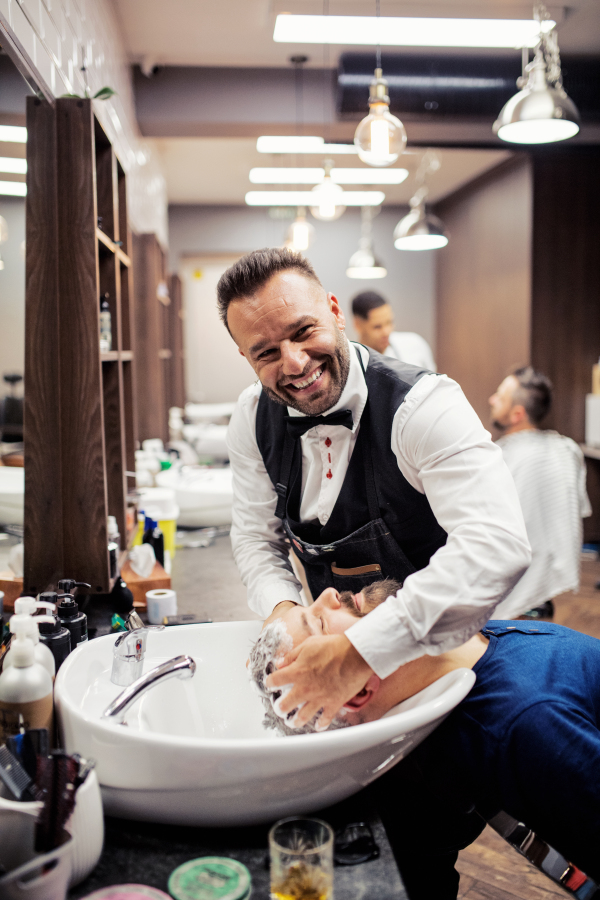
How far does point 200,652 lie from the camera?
1.36 metres

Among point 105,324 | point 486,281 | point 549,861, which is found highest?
point 486,281

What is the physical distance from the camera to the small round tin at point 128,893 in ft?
2.59

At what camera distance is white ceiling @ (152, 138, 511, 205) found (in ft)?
19.5

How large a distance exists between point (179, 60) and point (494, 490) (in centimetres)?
423

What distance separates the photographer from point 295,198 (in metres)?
7.18

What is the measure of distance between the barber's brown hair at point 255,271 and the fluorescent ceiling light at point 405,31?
115 inches

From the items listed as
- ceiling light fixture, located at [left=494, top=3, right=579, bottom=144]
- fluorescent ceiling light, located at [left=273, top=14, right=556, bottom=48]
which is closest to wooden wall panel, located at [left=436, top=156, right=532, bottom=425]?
fluorescent ceiling light, located at [left=273, top=14, right=556, bottom=48]

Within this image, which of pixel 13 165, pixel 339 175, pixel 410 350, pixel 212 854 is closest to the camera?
pixel 212 854

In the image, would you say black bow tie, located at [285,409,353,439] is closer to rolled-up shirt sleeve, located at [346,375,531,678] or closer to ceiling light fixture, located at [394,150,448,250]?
rolled-up shirt sleeve, located at [346,375,531,678]

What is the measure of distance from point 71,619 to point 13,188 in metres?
0.97

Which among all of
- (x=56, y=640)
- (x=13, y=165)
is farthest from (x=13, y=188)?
(x=56, y=640)

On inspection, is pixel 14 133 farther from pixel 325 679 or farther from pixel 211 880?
pixel 211 880

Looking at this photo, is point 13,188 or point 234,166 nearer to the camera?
point 13,188

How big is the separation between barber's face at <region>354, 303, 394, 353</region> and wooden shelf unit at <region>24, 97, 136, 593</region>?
2626 millimetres
